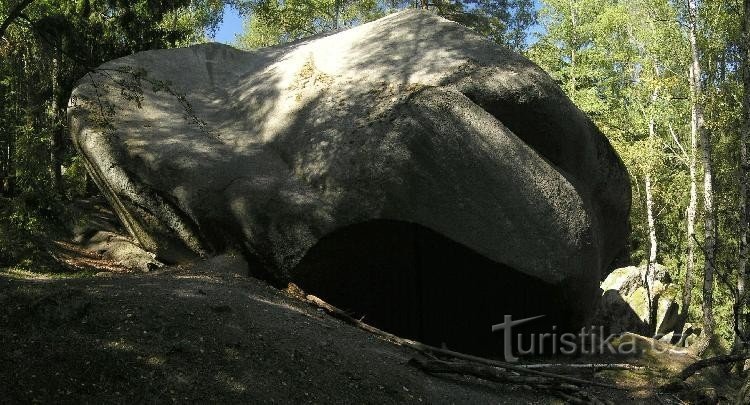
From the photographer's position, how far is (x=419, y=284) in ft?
30.4

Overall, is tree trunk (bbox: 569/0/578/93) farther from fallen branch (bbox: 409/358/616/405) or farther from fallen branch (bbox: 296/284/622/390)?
fallen branch (bbox: 409/358/616/405)

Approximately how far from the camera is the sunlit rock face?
8.83 meters

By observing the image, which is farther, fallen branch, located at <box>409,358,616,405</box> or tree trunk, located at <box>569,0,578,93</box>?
tree trunk, located at <box>569,0,578,93</box>

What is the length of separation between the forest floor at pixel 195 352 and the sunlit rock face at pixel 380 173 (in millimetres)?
1197

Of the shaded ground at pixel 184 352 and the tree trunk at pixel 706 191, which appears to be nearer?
the shaded ground at pixel 184 352

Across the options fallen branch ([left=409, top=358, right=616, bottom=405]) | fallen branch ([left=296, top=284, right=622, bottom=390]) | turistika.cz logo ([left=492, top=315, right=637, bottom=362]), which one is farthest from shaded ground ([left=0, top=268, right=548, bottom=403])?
turistika.cz logo ([left=492, top=315, right=637, bottom=362])

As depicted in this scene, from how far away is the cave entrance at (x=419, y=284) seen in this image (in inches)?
348

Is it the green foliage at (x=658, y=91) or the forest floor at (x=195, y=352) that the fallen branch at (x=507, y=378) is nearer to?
the forest floor at (x=195, y=352)

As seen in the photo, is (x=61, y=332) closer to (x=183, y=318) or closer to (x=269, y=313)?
(x=183, y=318)

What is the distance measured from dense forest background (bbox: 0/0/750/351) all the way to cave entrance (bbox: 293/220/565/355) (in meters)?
2.70

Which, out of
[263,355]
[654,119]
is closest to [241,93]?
[263,355]

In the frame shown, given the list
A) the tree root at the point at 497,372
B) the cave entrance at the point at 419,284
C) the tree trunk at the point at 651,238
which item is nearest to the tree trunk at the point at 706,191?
the tree trunk at the point at 651,238

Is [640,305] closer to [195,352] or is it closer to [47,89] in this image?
[195,352]

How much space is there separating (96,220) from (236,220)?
6.65 m
